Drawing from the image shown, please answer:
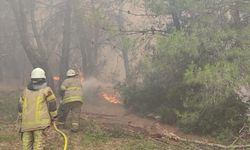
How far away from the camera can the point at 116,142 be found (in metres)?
11.1

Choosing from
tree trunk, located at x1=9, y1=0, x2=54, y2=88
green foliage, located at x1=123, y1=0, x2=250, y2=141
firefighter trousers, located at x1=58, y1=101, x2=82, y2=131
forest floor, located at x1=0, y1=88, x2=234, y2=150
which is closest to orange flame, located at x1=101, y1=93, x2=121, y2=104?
tree trunk, located at x1=9, y1=0, x2=54, y2=88

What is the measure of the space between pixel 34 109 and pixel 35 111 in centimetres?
4

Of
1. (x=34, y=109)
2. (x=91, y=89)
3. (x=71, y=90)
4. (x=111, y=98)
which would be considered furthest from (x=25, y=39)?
(x=34, y=109)

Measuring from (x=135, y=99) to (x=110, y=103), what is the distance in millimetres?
4478

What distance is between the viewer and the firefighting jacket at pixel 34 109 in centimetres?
825

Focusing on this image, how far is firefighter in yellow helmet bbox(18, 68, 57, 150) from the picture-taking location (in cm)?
826

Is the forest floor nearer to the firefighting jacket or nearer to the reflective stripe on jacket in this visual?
the reflective stripe on jacket

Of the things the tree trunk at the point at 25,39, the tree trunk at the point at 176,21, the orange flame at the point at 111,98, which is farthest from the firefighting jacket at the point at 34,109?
the orange flame at the point at 111,98

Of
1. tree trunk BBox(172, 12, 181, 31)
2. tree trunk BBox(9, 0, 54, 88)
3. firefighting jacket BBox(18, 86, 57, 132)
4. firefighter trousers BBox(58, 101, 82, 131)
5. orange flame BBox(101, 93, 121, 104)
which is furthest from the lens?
orange flame BBox(101, 93, 121, 104)

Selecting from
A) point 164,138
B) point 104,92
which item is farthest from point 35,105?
point 104,92

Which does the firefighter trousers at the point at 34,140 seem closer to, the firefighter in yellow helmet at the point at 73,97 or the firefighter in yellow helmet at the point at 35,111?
the firefighter in yellow helmet at the point at 35,111

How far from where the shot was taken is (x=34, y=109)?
27.1ft

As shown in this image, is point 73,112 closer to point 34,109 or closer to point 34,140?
point 34,140

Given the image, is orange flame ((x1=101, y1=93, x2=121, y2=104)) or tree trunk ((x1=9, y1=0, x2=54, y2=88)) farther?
orange flame ((x1=101, y1=93, x2=121, y2=104))
